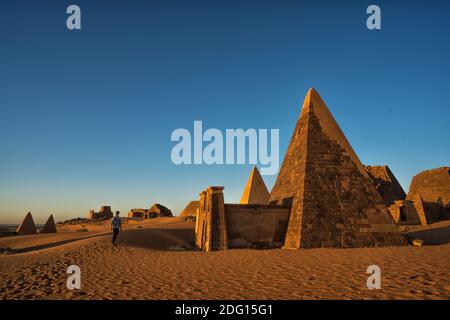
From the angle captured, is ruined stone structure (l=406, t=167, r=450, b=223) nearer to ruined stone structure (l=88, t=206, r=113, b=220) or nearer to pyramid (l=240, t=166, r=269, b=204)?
pyramid (l=240, t=166, r=269, b=204)

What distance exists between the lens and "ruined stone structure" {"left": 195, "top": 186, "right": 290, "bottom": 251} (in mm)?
11539

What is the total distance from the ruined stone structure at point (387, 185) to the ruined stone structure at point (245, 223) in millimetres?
28576

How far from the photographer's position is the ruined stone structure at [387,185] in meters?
36.0

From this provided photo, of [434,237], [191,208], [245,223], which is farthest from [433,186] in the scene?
[245,223]

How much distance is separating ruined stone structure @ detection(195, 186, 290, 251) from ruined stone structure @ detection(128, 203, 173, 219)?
31077 millimetres

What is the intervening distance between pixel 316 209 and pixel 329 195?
82 cm

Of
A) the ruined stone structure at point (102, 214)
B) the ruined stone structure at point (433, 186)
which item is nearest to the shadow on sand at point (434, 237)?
the ruined stone structure at point (433, 186)

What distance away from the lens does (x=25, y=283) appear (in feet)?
20.7

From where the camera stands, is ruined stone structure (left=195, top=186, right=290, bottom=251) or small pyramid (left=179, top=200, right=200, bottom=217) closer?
ruined stone structure (left=195, top=186, right=290, bottom=251)

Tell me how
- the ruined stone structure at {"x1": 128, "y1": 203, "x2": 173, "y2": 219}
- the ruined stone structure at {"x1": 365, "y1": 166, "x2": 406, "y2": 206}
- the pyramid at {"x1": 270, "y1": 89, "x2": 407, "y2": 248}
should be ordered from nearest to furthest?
the pyramid at {"x1": 270, "y1": 89, "x2": 407, "y2": 248}
the ruined stone structure at {"x1": 365, "y1": 166, "x2": 406, "y2": 206}
the ruined stone structure at {"x1": 128, "y1": 203, "x2": 173, "y2": 219}

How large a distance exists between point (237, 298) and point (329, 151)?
9.03m

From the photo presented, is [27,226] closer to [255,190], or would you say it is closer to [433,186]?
[255,190]

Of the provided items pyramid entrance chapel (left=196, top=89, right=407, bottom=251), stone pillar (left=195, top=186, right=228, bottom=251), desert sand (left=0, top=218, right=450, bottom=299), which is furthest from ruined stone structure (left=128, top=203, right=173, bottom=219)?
desert sand (left=0, top=218, right=450, bottom=299)
